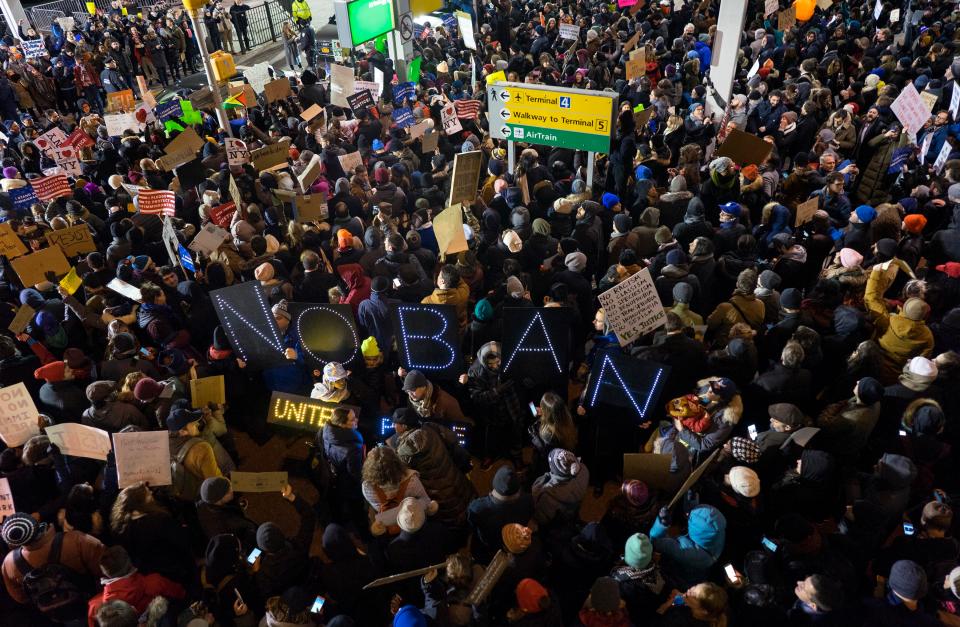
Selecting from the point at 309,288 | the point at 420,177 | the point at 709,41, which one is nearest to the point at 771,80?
the point at 709,41

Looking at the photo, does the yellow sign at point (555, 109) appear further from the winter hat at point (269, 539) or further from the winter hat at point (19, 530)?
the winter hat at point (19, 530)

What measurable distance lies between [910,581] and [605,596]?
6.07 ft

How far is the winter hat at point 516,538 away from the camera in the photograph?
3.99m

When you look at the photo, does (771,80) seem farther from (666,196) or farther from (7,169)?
(7,169)

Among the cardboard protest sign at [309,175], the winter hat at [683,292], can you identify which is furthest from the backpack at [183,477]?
the cardboard protest sign at [309,175]

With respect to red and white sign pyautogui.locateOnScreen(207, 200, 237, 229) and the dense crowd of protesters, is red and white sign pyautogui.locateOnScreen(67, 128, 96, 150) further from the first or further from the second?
red and white sign pyautogui.locateOnScreen(207, 200, 237, 229)

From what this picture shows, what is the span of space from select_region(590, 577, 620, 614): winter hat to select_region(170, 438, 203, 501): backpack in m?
3.14

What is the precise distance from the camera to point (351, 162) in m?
9.36

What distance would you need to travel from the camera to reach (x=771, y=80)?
43.5 ft

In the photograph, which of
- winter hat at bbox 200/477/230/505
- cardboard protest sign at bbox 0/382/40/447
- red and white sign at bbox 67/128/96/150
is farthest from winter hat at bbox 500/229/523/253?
red and white sign at bbox 67/128/96/150

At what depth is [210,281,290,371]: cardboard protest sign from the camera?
18.1 ft

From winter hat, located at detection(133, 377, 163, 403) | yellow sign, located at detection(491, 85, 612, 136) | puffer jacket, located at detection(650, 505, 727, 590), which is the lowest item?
puffer jacket, located at detection(650, 505, 727, 590)

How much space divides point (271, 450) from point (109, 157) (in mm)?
6595

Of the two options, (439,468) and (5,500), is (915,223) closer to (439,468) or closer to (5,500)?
(439,468)
